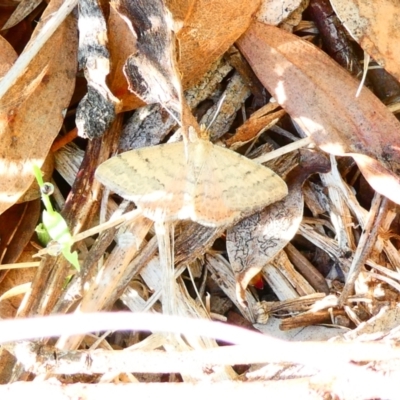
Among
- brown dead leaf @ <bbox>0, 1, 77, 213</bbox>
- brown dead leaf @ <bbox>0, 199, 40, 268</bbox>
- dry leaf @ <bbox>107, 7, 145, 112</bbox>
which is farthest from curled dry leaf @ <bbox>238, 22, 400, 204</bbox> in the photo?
brown dead leaf @ <bbox>0, 199, 40, 268</bbox>

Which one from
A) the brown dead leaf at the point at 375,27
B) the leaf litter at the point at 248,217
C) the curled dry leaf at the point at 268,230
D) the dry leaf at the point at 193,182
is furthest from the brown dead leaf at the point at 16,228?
the brown dead leaf at the point at 375,27

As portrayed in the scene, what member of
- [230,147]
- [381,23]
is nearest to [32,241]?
[230,147]

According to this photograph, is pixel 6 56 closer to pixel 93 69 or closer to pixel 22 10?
pixel 22 10

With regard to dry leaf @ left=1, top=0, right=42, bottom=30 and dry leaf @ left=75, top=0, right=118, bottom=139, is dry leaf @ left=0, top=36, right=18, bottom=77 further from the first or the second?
dry leaf @ left=75, top=0, right=118, bottom=139

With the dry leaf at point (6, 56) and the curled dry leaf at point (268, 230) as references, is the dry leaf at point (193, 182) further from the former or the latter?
the dry leaf at point (6, 56)

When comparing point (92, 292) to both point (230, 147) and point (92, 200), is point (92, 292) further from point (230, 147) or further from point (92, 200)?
point (230, 147)

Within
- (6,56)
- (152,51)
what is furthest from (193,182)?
(6,56)
